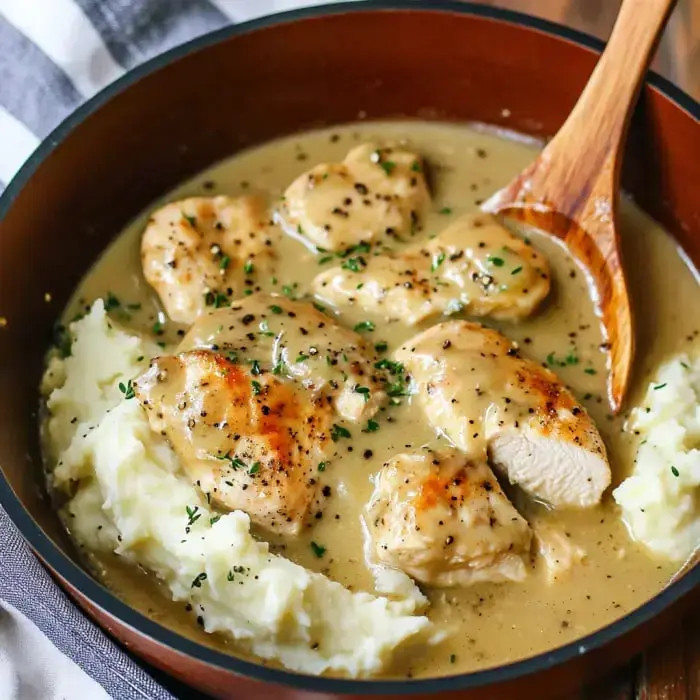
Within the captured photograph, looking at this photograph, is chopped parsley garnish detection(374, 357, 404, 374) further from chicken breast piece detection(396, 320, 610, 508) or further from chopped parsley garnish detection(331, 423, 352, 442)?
chopped parsley garnish detection(331, 423, 352, 442)

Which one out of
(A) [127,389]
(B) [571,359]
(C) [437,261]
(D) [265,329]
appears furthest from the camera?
(C) [437,261]

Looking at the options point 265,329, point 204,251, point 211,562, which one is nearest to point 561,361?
point 265,329

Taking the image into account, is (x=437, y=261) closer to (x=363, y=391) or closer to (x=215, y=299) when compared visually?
(x=363, y=391)

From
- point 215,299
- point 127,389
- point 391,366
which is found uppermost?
point 127,389

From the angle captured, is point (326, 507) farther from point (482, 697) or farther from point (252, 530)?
point (482, 697)

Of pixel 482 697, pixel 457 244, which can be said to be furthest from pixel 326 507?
pixel 457 244

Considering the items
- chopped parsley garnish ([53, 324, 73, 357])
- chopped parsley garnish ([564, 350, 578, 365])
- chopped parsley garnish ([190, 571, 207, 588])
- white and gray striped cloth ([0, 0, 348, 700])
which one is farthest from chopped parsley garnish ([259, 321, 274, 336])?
white and gray striped cloth ([0, 0, 348, 700])

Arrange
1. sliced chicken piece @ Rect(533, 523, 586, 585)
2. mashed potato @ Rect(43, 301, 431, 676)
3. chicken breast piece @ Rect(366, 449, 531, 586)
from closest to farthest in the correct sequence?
mashed potato @ Rect(43, 301, 431, 676) → chicken breast piece @ Rect(366, 449, 531, 586) → sliced chicken piece @ Rect(533, 523, 586, 585)
